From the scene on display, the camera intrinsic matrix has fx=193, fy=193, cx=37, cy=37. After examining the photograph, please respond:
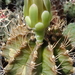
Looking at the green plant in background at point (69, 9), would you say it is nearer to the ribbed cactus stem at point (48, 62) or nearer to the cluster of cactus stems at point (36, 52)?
the cluster of cactus stems at point (36, 52)

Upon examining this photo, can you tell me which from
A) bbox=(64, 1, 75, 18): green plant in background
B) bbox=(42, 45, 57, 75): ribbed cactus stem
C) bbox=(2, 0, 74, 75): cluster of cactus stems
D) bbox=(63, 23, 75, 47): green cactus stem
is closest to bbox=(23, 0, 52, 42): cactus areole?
bbox=(2, 0, 74, 75): cluster of cactus stems

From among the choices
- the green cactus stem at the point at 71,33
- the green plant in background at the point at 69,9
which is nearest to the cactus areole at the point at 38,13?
the green cactus stem at the point at 71,33

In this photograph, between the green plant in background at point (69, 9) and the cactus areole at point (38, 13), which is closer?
the cactus areole at point (38, 13)

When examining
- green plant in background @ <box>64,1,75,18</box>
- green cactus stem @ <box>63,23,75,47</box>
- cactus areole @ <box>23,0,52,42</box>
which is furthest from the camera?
green plant in background @ <box>64,1,75,18</box>

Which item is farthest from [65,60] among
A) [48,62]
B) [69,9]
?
[69,9]

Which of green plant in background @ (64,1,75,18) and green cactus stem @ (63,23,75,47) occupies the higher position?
green plant in background @ (64,1,75,18)

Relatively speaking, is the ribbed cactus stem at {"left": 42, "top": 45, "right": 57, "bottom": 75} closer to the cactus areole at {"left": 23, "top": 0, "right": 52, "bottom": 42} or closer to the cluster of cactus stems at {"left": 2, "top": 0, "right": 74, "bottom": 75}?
the cluster of cactus stems at {"left": 2, "top": 0, "right": 74, "bottom": 75}

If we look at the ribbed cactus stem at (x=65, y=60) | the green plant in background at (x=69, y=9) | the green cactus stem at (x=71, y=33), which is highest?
the green plant in background at (x=69, y=9)

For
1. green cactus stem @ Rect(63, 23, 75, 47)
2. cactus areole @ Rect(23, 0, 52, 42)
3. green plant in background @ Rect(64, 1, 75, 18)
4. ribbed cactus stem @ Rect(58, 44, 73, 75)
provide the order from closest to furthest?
cactus areole @ Rect(23, 0, 52, 42) → ribbed cactus stem @ Rect(58, 44, 73, 75) → green cactus stem @ Rect(63, 23, 75, 47) → green plant in background @ Rect(64, 1, 75, 18)

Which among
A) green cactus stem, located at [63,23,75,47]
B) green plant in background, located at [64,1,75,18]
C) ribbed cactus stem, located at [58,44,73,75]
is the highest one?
green plant in background, located at [64,1,75,18]

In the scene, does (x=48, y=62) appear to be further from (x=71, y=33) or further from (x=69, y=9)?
(x=69, y=9)
